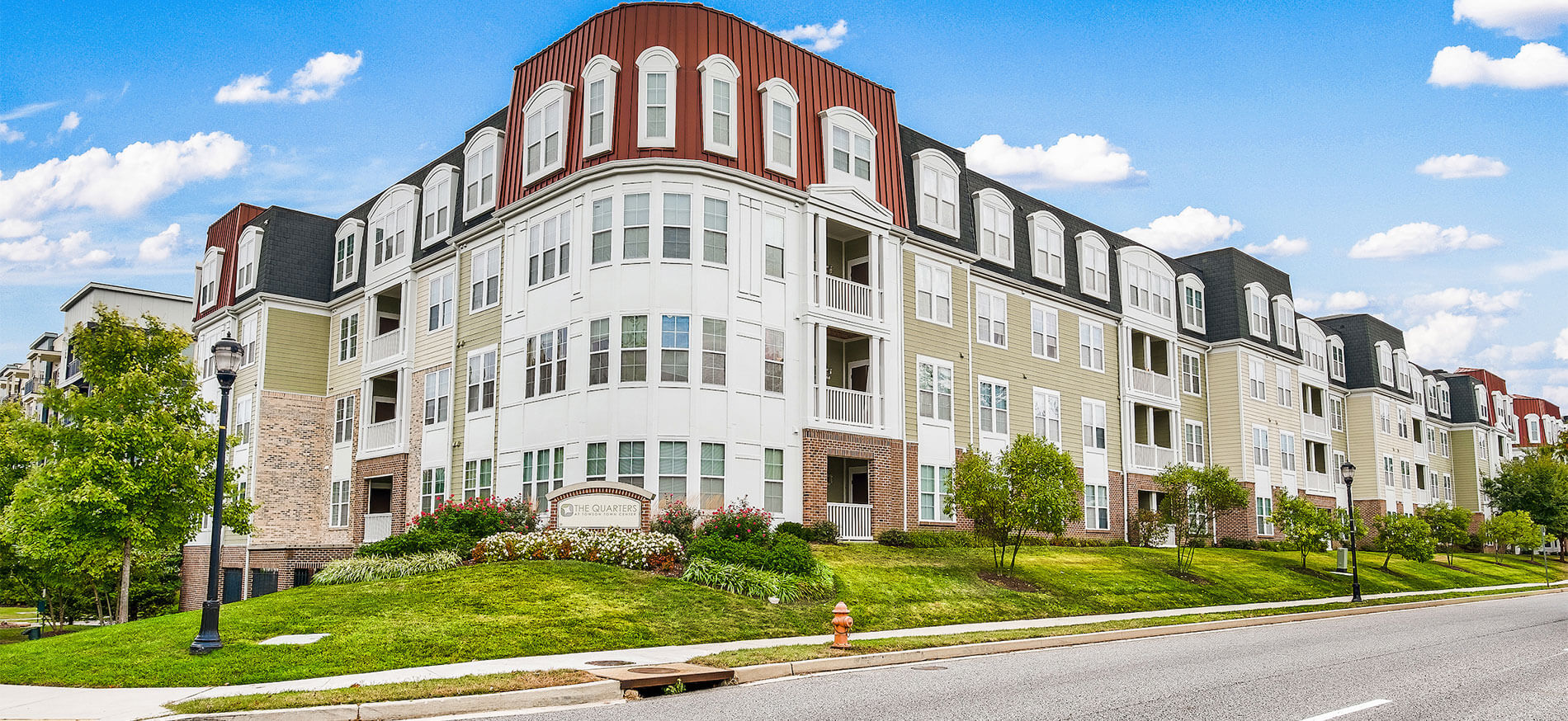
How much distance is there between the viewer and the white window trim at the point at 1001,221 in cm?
3600

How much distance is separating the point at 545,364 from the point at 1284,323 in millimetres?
37677

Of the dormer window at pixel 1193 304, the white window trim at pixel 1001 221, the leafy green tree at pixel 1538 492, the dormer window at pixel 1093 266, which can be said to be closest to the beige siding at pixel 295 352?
the white window trim at pixel 1001 221

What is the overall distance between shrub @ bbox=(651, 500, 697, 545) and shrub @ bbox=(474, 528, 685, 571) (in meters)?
0.33

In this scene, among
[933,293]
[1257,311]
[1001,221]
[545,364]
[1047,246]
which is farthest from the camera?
[1257,311]

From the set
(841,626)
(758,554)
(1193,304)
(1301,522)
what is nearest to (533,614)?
(841,626)

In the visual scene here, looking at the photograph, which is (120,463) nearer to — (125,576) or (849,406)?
A: (125,576)

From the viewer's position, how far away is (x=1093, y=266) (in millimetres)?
41281

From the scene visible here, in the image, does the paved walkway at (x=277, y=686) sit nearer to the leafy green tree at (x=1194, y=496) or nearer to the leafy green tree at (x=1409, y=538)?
the leafy green tree at (x=1194, y=496)

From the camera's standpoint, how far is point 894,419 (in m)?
30.7

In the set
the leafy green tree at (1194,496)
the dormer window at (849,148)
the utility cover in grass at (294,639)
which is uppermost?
the dormer window at (849,148)

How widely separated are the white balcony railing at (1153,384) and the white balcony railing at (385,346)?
2688cm

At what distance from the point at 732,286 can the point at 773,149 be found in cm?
410

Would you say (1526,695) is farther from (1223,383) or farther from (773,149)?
(1223,383)

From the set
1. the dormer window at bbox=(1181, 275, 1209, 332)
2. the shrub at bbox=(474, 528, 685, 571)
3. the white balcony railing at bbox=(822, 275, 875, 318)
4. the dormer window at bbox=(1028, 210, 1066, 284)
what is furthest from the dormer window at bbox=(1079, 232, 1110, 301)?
the shrub at bbox=(474, 528, 685, 571)
